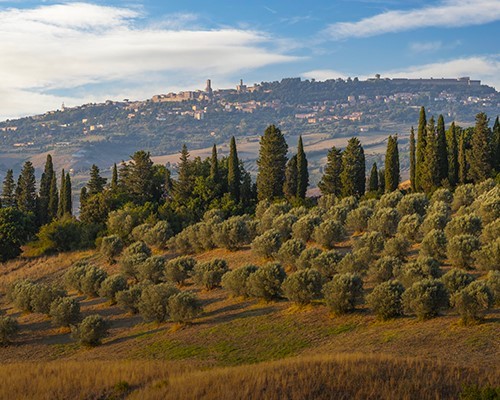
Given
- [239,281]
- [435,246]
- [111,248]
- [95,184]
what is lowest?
[111,248]

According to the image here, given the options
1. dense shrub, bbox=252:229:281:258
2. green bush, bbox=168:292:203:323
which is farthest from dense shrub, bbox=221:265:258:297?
dense shrub, bbox=252:229:281:258

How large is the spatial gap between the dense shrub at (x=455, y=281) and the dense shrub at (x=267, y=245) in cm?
1660

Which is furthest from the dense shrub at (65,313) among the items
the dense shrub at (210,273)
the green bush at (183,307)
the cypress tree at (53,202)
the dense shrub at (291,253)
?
the cypress tree at (53,202)

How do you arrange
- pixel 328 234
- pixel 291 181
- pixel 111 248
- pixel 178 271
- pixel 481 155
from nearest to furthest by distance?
1. pixel 178 271
2. pixel 328 234
3. pixel 111 248
4. pixel 481 155
5. pixel 291 181

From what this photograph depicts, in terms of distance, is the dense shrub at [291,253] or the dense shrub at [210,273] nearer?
the dense shrub at [210,273]

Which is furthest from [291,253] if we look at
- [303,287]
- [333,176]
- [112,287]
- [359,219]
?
[333,176]

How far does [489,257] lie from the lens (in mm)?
29422

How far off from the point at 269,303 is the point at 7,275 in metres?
36.1

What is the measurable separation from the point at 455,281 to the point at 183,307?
41.4ft

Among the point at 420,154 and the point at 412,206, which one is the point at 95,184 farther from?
the point at 412,206

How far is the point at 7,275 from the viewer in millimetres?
56969

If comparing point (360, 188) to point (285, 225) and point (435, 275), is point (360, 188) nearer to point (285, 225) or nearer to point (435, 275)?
point (285, 225)

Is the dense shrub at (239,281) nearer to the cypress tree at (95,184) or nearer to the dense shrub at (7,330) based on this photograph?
the dense shrub at (7,330)

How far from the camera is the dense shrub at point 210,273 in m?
35.9
